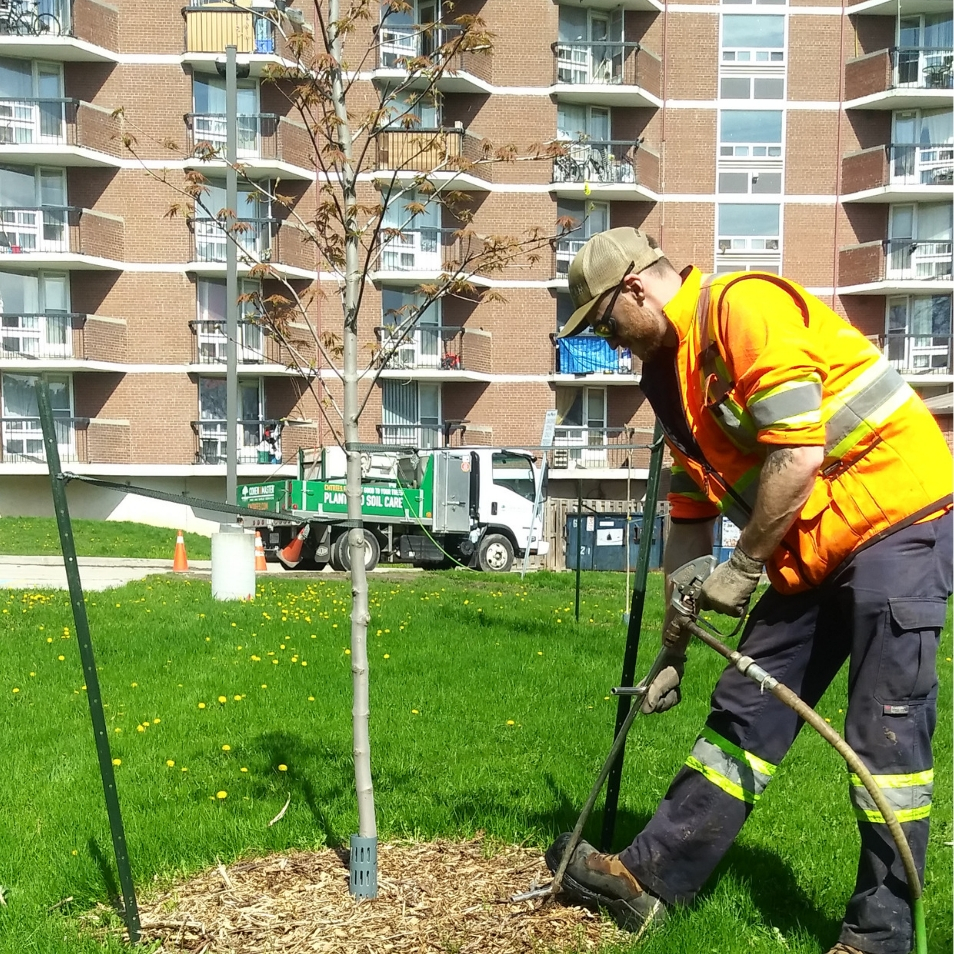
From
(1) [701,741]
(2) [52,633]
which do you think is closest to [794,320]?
(1) [701,741]

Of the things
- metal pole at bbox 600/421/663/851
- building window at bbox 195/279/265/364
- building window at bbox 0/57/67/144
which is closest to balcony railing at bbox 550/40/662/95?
building window at bbox 195/279/265/364

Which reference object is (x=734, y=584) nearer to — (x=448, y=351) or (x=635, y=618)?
(x=635, y=618)

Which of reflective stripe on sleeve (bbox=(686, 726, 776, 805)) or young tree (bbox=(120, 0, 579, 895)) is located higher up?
young tree (bbox=(120, 0, 579, 895))

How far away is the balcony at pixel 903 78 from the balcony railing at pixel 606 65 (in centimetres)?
670

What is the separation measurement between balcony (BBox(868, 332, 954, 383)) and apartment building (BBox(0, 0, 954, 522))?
98 mm

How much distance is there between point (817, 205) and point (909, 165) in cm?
306

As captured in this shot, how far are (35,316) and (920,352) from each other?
27.7 metres

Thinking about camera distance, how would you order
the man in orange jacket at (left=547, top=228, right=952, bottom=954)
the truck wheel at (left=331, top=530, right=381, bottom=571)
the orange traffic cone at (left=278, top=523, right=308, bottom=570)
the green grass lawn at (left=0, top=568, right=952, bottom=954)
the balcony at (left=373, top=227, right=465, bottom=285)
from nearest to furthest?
the man in orange jacket at (left=547, top=228, right=952, bottom=954) < the green grass lawn at (left=0, top=568, right=952, bottom=954) < the truck wheel at (left=331, top=530, right=381, bottom=571) < the orange traffic cone at (left=278, top=523, right=308, bottom=570) < the balcony at (left=373, top=227, right=465, bottom=285)

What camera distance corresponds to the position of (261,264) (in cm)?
374

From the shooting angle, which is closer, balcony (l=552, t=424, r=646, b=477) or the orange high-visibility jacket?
the orange high-visibility jacket

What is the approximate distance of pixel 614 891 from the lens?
10.7ft

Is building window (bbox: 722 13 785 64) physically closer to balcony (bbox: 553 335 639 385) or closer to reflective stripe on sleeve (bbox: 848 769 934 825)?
balcony (bbox: 553 335 639 385)

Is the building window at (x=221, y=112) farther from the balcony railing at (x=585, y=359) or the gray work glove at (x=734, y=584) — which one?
the gray work glove at (x=734, y=584)

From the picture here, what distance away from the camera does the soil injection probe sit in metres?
2.64
